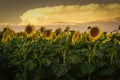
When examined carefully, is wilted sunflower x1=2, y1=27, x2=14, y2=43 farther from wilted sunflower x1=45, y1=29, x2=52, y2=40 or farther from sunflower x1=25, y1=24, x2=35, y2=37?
wilted sunflower x1=45, y1=29, x2=52, y2=40

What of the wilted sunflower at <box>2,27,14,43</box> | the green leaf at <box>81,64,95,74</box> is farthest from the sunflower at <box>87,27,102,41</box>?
the wilted sunflower at <box>2,27,14,43</box>

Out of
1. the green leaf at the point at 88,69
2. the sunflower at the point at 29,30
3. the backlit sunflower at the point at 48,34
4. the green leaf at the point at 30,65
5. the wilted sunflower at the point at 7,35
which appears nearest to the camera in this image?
the green leaf at the point at 88,69

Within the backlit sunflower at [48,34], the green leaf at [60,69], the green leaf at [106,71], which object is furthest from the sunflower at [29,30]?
the green leaf at [106,71]

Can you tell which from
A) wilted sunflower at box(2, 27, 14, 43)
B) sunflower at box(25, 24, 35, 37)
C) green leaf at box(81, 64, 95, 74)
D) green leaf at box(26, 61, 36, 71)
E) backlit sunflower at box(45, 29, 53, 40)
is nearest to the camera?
green leaf at box(81, 64, 95, 74)

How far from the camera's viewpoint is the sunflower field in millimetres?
4758

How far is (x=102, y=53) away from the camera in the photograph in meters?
4.80

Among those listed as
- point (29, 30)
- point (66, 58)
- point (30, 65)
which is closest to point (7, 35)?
point (29, 30)

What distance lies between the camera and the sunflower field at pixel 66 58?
4.76 metres

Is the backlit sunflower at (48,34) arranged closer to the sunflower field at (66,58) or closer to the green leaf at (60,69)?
the sunflower field at (66,58)

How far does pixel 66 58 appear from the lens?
482 centimetres

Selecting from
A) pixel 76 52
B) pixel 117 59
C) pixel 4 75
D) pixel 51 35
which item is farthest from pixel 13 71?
pixel 117 59

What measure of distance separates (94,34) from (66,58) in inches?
15.3

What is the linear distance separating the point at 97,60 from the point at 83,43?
1.86 feet

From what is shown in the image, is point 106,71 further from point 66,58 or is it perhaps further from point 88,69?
point 66,58
